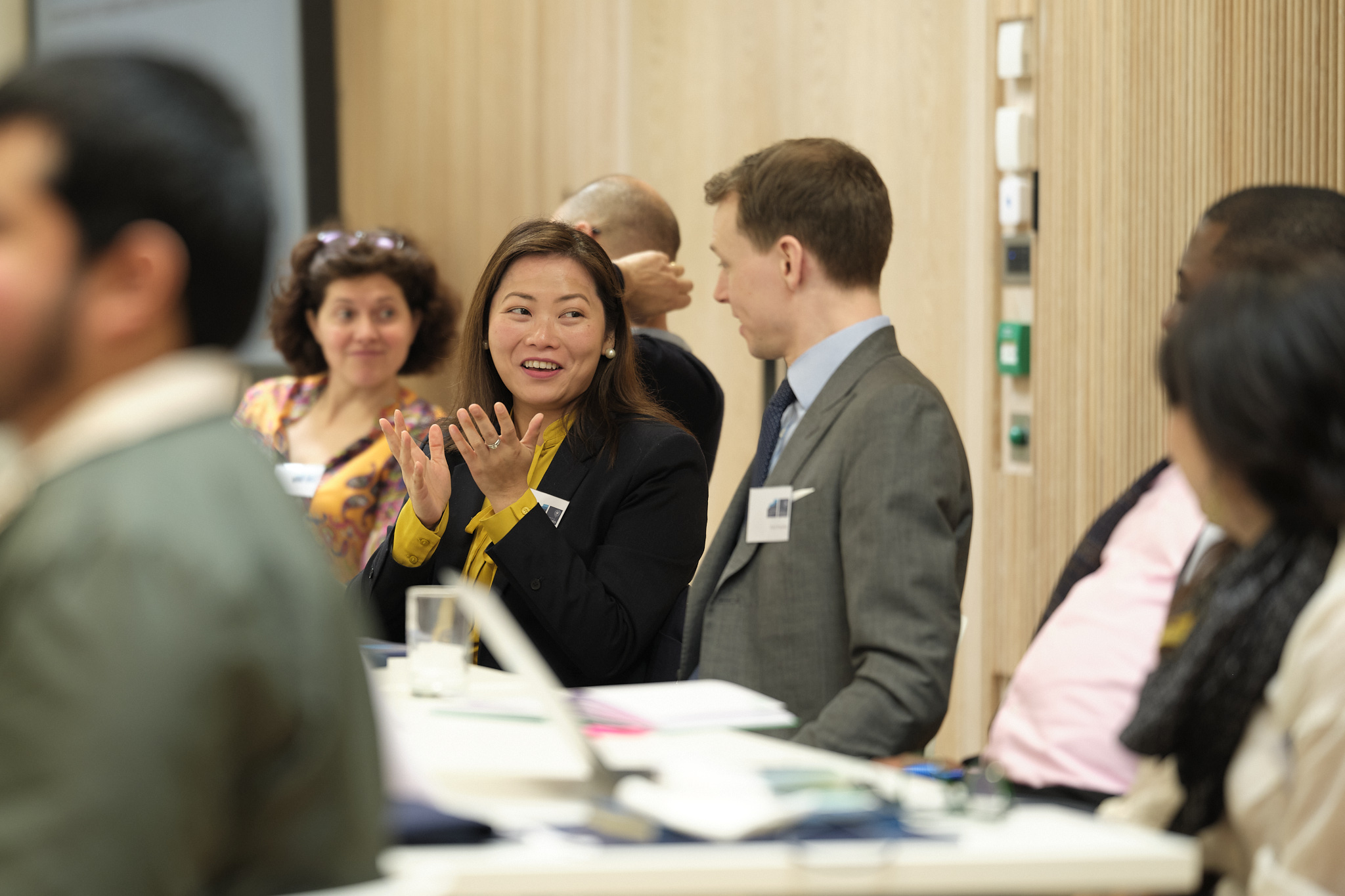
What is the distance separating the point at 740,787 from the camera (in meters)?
1.31

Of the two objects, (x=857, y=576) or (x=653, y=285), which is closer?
(x=857, y=576)

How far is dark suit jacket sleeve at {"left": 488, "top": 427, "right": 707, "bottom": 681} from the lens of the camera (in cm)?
238

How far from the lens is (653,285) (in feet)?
11.3

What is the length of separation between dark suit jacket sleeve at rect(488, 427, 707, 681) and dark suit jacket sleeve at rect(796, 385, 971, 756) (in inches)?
22.3

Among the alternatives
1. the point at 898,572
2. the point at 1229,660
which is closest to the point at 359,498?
the point at 898,572

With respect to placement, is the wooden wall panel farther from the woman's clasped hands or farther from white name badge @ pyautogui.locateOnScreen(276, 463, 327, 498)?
white name badge @ pyautogui.locateOnScreen(276, 463, 327, 498)

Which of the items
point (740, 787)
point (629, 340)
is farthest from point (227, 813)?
point (629, 340)

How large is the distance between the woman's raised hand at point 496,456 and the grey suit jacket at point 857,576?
0.43 metres

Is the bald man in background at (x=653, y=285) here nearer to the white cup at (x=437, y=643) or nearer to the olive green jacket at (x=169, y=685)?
the white cup at (x=437, y=643)

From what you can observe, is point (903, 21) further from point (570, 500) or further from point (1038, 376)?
point (570, 500)

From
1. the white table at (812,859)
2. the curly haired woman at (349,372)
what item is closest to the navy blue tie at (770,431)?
the white table at (812,859)

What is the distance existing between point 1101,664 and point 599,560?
3.47 ft

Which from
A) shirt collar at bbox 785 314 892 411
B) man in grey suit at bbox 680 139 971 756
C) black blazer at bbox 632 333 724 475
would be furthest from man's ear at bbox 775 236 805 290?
black blazer at bbox 632 333 724 475

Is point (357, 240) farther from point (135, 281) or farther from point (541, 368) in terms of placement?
point (135, 281)
